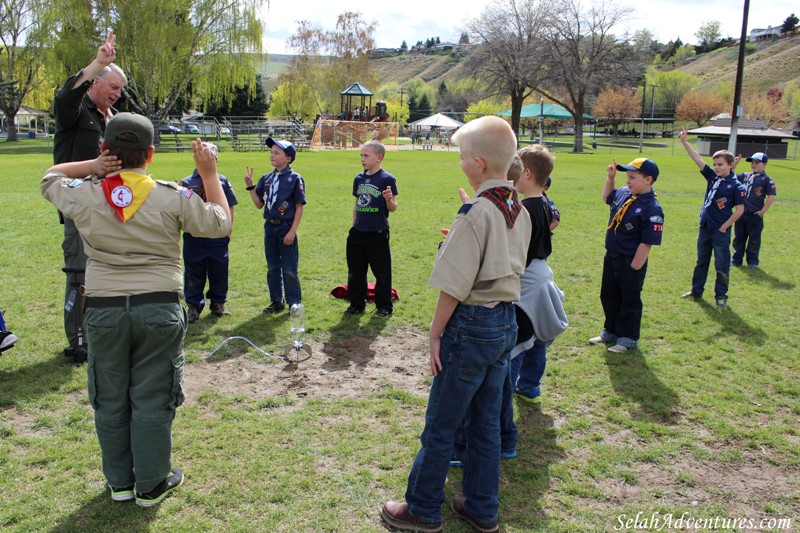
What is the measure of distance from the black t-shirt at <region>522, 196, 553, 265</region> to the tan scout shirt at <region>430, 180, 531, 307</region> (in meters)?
1.18

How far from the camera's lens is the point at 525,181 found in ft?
14.0

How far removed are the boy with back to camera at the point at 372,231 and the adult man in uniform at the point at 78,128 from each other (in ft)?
8.81

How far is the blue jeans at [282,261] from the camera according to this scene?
6891mm

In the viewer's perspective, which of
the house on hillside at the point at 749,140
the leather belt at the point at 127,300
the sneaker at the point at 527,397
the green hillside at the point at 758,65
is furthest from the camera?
the green hillside at the point at 758,65

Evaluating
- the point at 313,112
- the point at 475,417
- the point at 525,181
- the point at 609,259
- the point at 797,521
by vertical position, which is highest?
the point at 313,112

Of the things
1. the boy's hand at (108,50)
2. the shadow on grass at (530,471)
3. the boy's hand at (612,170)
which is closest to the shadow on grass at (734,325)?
the boy's hand at (612,170)

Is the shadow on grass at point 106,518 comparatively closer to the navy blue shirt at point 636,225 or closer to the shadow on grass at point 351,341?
the shadow on grass at point 351,341

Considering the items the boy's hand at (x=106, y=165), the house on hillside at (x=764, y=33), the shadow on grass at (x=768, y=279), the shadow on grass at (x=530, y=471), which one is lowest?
the shadow on grass at (x=530, y=471)

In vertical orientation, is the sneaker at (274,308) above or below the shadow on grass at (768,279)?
below

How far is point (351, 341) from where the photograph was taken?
6.30 metres

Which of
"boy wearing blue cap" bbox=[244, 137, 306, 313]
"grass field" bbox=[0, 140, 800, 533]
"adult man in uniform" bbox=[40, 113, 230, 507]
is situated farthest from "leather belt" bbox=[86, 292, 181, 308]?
"boy wearing blue cap" bbox=[244, 137, 306, 313]

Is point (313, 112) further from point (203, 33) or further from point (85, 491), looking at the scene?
point (85, 491)

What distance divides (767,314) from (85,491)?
769cm

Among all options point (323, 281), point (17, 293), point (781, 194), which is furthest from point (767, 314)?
point (781, 194)
